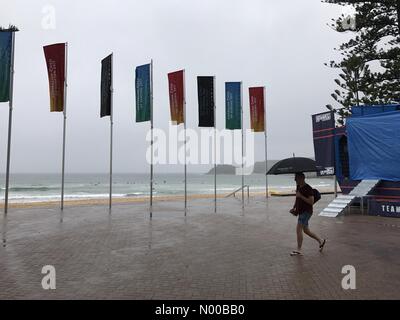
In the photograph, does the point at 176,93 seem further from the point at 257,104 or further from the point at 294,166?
the point at 294,166

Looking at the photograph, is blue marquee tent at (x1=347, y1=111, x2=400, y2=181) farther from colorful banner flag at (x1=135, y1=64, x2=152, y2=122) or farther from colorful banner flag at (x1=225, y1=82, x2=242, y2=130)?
colorful banner flag at (x1=135, y1=64, x2=152, y2=122)

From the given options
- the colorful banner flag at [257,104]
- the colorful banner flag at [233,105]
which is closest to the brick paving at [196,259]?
the colorful banner flag at [233,105]

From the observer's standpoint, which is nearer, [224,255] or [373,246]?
[224,255]

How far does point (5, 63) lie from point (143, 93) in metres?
5.80

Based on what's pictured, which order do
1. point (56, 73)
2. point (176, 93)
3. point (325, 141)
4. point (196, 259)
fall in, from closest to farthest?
point (196, 259)
point (56, 73)
point (176, 93)
point (325, 141)

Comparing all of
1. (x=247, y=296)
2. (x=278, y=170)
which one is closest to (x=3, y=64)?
(x=278, y=170)

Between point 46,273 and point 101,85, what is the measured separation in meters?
9.95

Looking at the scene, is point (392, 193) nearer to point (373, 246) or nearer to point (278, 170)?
point (373, 246)

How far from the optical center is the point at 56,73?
12758 millimetres

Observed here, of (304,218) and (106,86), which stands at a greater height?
(106,86)

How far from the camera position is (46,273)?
649 cm

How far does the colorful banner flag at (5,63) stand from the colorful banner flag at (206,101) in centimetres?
790

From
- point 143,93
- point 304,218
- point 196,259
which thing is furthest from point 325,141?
point 196,259

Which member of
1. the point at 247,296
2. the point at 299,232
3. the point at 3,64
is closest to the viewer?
the point at 247,296
